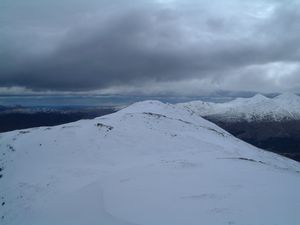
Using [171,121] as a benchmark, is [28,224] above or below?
below

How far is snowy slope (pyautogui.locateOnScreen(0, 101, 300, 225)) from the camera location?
21.2 m

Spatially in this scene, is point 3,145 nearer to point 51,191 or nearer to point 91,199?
point 51,191

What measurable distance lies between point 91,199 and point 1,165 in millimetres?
22082

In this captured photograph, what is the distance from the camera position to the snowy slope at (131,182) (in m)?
21.2

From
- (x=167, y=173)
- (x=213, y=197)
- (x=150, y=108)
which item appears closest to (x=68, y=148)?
(x=167, y=173)

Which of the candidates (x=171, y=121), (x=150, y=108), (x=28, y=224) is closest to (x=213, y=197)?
(x=28, y=224)

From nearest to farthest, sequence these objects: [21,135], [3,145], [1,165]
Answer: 1. [1,165]
2. [3,145]
3. [21,135]

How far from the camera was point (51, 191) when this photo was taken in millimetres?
31062

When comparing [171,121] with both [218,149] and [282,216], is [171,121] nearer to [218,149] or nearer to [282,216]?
[218,149]

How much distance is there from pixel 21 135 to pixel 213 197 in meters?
40.3

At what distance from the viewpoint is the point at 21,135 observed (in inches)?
2149

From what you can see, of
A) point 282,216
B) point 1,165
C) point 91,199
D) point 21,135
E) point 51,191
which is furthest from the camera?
point 21,135

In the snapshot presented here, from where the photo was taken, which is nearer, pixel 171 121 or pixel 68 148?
pixel 68 148

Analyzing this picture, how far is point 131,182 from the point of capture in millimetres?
29234
